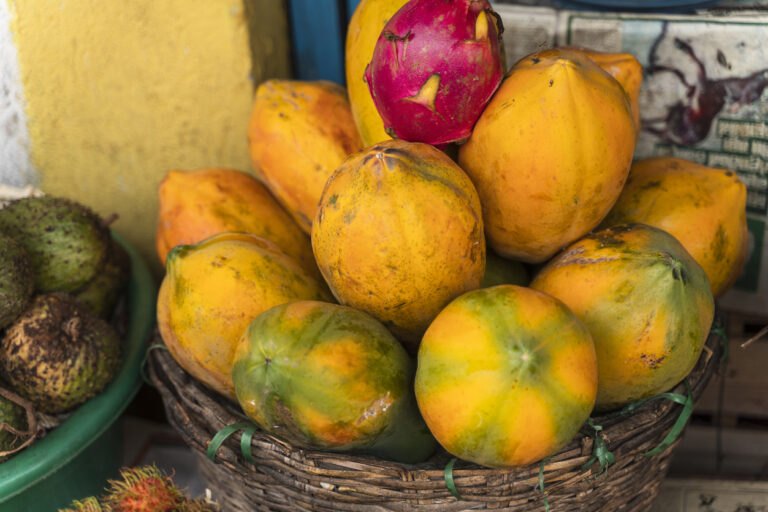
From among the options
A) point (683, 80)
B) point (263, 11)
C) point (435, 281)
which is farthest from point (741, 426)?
point (263, 11)

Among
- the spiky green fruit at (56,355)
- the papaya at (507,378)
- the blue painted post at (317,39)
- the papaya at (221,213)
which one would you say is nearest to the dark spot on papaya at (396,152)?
the papaya at (507,378)

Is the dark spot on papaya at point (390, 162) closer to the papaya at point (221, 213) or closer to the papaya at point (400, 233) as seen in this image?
the papaya at point (400, 233)

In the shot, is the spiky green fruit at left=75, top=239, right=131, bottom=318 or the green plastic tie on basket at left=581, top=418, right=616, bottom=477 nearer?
the green plastic tie on basket at left=581, top=418, right=616, bottom=477

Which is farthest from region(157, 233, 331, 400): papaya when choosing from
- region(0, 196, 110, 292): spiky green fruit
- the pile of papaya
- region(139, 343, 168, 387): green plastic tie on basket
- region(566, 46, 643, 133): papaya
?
region(566, 46, 643, 133): papaya

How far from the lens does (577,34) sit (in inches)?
58.7

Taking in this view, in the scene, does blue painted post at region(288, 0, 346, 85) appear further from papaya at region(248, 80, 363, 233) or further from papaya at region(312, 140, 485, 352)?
papaya at region(312, 140, 485, 352)

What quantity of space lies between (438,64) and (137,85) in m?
0.85

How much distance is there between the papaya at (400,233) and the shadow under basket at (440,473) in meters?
0.21

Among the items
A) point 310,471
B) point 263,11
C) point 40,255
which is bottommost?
point 310,471

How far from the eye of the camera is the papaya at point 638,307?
936mm

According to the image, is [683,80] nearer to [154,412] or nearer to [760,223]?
[760,223]

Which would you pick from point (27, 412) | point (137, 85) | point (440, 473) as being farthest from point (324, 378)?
point (137, 85)

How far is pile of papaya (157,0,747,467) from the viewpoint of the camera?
33.8 inches

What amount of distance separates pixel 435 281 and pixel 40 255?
0.81 metres
